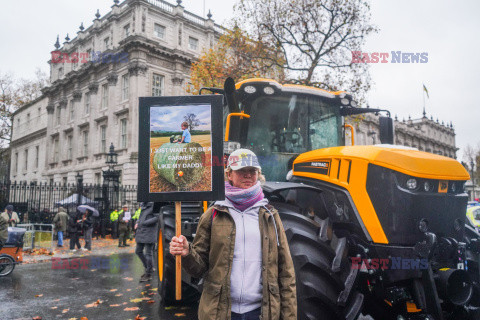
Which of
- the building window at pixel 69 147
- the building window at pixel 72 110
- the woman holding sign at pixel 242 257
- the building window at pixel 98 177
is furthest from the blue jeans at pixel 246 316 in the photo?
the building window at pixel 72 110

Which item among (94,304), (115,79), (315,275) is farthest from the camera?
(115,79)

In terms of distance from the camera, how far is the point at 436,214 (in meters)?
3.70

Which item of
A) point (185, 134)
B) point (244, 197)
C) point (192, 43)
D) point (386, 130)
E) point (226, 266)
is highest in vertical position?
point (192, 43)

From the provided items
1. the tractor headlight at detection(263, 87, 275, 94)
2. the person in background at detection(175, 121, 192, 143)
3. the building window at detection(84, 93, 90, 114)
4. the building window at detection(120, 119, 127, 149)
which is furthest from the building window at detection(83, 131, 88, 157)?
the person in background at detection(175, 121, 192, 143)

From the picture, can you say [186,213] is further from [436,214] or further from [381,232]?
[436,214]

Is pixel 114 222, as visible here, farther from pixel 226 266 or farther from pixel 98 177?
pixel 226 266

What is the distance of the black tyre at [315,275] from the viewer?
3305mm

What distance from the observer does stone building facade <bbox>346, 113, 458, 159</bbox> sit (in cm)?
5319

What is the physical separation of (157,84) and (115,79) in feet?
13.7

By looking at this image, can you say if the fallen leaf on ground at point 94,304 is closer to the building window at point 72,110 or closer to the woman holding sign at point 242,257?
the woman holding sign at point 242,257

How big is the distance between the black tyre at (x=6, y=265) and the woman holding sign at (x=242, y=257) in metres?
9.50

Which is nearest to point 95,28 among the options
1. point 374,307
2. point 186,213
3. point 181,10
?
point 181,10

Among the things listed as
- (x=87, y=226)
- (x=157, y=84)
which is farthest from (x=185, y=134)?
(x=157, y=84)

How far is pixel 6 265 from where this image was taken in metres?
9.98
